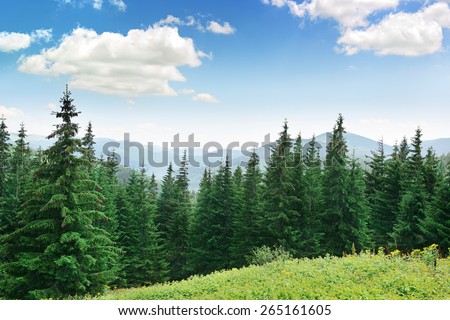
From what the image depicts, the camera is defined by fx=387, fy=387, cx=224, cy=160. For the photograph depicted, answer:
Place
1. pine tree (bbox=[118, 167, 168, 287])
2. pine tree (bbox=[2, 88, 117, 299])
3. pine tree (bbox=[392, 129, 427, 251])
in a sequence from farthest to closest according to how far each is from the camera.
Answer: pine tree (bbox=[118, 167, 168, 287])
pine tree (bbox=[392, 129, 427, 251])
pine tree (bbox=[2, 88, 117, 299])

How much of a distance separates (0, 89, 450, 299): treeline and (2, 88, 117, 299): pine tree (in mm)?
62

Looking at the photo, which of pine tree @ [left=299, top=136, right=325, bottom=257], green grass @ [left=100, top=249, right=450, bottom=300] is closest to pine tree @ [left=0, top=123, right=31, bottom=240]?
pine tree @ [left=299, top=136, right=325, bottom=257]

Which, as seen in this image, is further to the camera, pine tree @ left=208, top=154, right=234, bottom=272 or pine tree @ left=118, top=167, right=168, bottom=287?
pine tree @ left=118, top=167, right=168, bottom=287

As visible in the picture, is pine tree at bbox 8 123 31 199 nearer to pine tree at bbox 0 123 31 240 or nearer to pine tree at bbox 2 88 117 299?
pine tree at bbox 0 123 31 240

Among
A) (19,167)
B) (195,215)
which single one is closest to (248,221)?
(195,215)

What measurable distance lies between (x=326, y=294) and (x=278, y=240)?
69.9ft

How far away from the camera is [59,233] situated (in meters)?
21.9

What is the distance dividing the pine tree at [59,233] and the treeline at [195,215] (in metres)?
0.06

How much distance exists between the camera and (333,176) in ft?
118

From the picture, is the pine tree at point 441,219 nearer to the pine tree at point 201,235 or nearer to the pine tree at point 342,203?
the pine tree at point 342,203

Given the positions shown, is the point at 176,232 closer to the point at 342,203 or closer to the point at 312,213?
the point at 312,213

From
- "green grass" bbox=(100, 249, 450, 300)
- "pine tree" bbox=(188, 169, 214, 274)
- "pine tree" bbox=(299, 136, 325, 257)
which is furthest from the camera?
"pine tree" bbox=(188, 169, 214, 274)

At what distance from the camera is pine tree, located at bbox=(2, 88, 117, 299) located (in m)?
21.2

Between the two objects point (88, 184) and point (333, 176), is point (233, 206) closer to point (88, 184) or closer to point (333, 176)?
point (333, 176)
